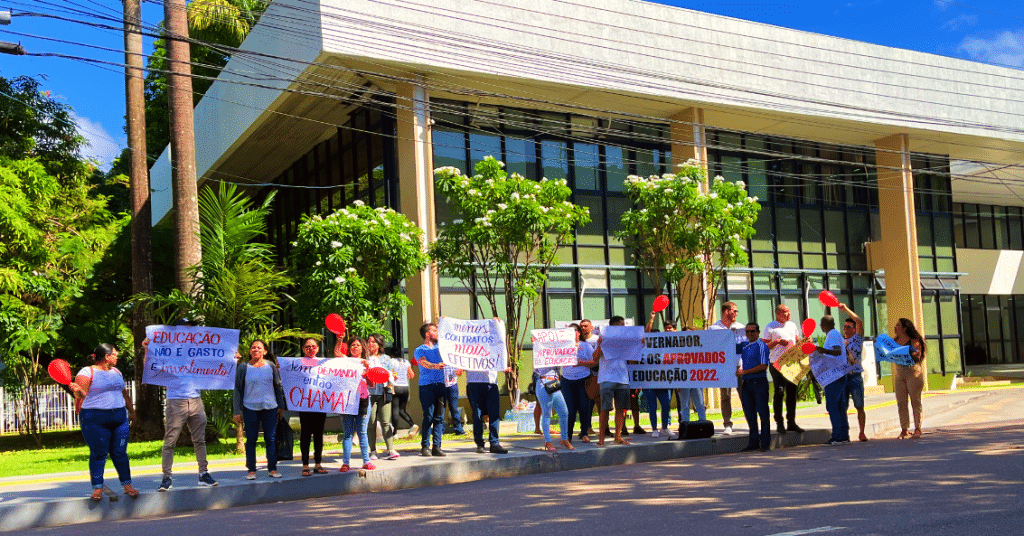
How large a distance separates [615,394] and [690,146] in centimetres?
1160

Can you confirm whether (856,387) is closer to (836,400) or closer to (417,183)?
(836,400)

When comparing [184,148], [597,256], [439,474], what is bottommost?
[439,474]

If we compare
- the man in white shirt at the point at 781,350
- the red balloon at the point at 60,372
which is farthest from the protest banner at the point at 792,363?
the red balloon at the point at 60,372

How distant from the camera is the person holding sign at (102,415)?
10078 mm

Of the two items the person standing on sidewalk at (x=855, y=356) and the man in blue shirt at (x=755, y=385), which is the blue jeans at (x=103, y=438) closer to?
the man in blue shirt at (x=755, y=385)

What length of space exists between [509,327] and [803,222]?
12.7 m

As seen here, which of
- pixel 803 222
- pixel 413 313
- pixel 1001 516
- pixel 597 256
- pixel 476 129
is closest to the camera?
pixel 1001 516

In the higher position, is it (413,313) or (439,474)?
(413,313)

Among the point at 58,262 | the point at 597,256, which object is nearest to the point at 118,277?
the point at 58,262

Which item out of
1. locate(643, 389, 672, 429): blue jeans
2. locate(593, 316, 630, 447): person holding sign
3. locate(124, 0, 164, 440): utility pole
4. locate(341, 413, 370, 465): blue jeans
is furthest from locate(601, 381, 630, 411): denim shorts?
locate(124, 0, 164, 440): utility pole

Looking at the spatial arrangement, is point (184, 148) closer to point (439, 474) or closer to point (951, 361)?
point (439, 474)

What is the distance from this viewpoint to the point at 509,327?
19.3 meters

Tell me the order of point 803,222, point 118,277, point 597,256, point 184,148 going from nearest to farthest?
point 184,148, point 597,256, point 803,222, point 118,277

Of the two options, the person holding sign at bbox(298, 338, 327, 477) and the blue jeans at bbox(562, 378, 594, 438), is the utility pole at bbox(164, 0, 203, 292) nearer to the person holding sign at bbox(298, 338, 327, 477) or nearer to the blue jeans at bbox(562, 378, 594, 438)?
the person holding sign at bbox(298, 338, 327, 477)
